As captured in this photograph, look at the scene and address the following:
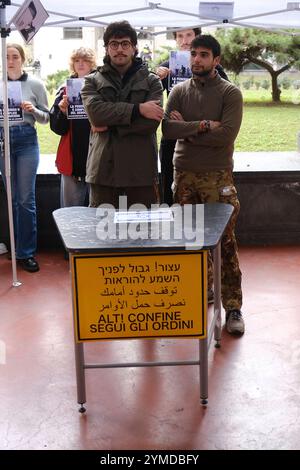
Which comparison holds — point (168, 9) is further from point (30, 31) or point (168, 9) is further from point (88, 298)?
point (88, 298)

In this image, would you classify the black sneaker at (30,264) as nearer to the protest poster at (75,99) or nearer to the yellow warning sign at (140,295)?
the protest poster at (75,99)

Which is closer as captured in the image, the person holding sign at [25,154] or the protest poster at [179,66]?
the protest poster at [179,66]

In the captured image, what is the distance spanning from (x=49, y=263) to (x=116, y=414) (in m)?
2.12

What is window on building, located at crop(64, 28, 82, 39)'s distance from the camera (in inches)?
252

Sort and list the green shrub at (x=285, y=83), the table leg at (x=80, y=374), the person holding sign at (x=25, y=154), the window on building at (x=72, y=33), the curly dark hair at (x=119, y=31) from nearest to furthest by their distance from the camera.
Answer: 1. the table leg at (x=80, y=374)
2. the curly dark hair at (x=119, y=31)
3. the person holding sign at (x=25, y=154)
4. the window on building at (x=72, y=33)
5. the green shrub at (x=285, y=83)

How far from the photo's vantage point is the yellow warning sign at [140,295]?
A: 2422mm

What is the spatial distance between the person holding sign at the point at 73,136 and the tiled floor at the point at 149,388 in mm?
878

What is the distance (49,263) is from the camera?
4469 millimetres

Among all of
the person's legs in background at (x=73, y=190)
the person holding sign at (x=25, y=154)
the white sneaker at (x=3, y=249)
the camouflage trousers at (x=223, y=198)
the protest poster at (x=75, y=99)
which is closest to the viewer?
the camouflage trousers at (x=223, y=198)

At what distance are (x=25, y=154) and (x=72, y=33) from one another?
311 cm

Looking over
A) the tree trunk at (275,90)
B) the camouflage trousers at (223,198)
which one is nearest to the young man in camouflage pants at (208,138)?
the camouflage trousers at (223,198)

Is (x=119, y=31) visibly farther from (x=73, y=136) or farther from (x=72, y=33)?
(x=72, y=33)

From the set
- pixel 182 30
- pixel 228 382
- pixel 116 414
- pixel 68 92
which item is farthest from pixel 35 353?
pixel 182 30

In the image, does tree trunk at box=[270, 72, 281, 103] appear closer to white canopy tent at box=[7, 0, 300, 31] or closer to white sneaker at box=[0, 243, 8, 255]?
white canopy tent at box=[7, 0, 300, 31]
